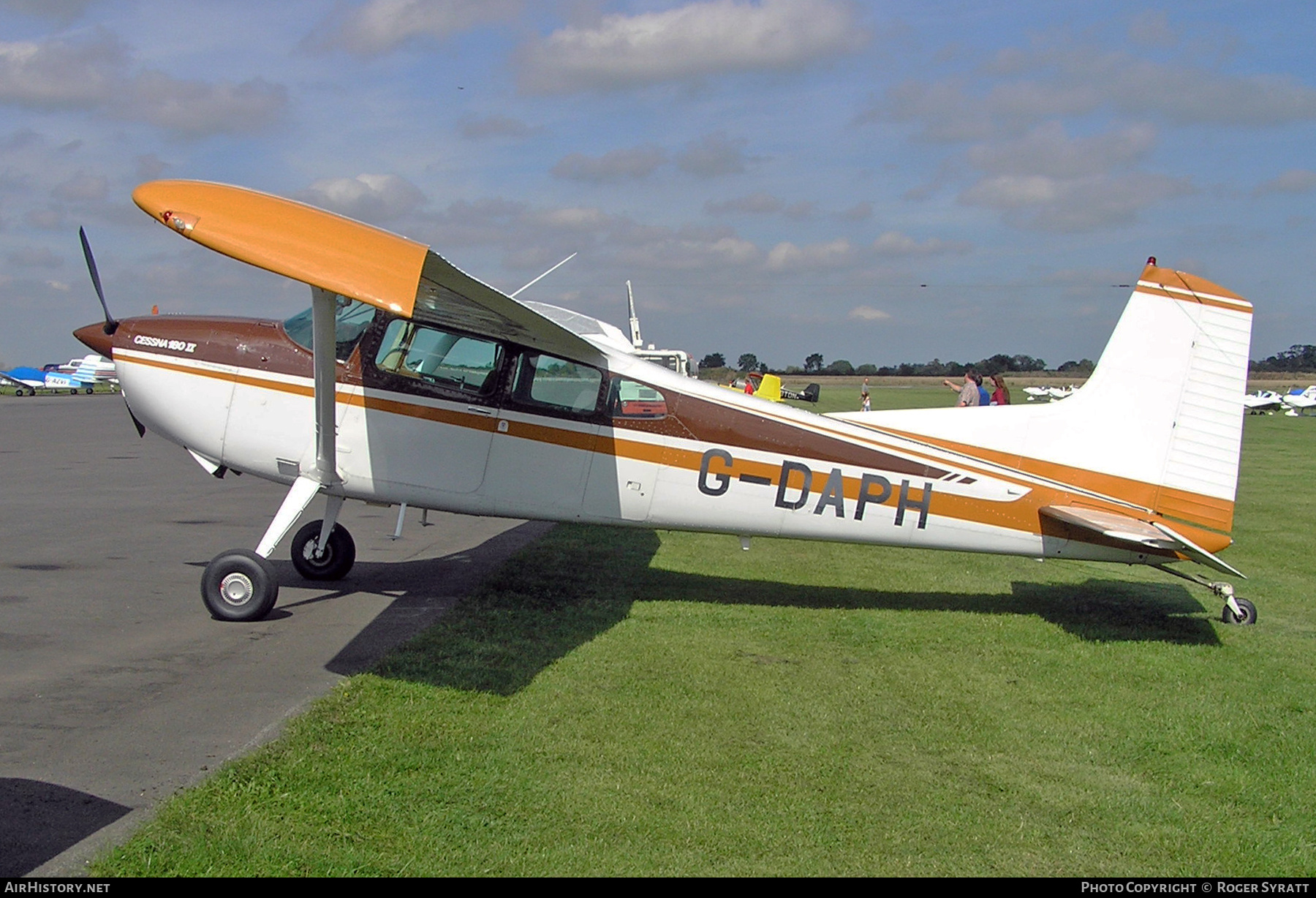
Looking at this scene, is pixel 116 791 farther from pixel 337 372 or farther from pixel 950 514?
pixel 950 514

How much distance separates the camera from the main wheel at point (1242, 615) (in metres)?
8.45

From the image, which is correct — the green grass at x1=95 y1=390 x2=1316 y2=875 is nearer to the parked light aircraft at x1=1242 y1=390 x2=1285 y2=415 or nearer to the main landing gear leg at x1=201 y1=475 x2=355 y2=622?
the main landing gear leg at x1=201 y1=475 x2=355 y2=622

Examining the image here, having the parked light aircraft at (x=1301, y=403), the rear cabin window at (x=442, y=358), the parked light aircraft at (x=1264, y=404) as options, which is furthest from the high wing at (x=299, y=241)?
the parked light aircraft at (x=1301, y=403)

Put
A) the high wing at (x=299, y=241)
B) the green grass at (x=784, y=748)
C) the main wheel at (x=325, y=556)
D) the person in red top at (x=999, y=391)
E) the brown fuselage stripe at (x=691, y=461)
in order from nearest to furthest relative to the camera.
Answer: the green grass at (x=784, y=748), the high wing at (x=299, y=241), the brown fuselage stripe at (x=691, y=461), the main wheel at (x=325, y=556), the person in red top at (x=999, y=391)

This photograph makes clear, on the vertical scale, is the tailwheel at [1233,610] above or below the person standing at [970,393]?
below

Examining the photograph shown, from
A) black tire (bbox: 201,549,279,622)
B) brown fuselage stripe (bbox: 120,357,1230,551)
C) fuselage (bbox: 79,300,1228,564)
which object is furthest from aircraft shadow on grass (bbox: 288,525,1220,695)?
brown fuselage stripe (bbox: 120,357,1230,551)

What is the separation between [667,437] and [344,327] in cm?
258

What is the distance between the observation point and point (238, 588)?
7.43 m

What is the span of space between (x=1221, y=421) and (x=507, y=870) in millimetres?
6632

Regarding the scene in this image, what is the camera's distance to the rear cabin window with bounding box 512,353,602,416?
7895mm

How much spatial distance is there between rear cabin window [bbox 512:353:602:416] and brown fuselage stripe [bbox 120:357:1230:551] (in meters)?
0.18

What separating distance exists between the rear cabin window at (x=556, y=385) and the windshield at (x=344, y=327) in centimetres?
122

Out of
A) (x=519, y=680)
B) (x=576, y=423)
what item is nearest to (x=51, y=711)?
(x=519, y=680)

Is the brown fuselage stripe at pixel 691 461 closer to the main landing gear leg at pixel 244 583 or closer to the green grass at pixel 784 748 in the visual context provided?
the green grass at pixel 784 748
